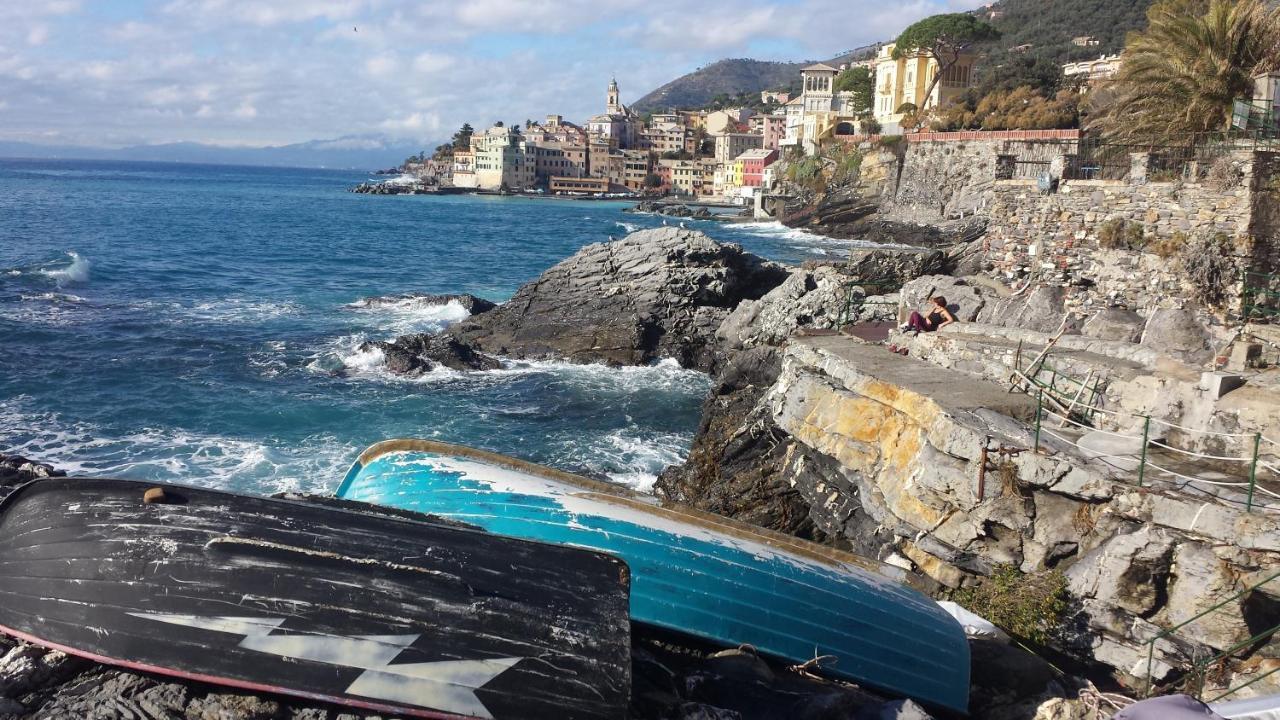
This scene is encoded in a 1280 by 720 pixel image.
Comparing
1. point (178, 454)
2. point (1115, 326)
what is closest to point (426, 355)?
point (178, 454)

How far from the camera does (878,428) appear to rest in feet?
31.4

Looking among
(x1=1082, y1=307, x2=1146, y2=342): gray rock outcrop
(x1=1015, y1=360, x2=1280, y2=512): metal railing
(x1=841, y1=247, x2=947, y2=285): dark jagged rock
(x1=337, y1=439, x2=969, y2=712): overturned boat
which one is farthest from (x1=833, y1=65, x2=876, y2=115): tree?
(x1=337, y1=439, x2=969, y2=712): overturned boat

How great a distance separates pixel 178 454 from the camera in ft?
53.4

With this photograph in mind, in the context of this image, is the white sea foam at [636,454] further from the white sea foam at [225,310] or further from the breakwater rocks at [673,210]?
the breakwater rocks at [673,210]

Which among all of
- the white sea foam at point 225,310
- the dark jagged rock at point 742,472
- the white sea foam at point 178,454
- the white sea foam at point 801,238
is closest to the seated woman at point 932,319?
the dark jagged rock at point 742,472

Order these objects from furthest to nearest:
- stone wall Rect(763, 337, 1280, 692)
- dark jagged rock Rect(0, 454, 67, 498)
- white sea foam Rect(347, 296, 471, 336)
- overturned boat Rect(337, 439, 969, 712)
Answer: white sea foam Rect(347, 296, 471, 336)
dark jagged rock Rect(0, 454, 67, 498)
stone wall Rect(763, 337, 1280, 692)
overturned boat Rect(337, 439, 969, 712)

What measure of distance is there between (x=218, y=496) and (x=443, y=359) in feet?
57.9

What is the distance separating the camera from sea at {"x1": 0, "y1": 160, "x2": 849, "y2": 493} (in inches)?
650

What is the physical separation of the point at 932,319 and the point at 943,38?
6283 centimetres

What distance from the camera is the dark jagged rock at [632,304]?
2448 cm

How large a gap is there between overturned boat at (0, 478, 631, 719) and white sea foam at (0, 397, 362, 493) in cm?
898

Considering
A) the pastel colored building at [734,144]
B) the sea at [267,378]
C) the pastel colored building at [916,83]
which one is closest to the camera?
the sea at [267,378]

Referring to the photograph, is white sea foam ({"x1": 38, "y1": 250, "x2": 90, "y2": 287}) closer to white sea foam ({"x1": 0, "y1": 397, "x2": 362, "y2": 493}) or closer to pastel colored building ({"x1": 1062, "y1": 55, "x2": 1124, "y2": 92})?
white sea foam ({"x1": 0, "y1": 397, "x2": 362, "y2": 493})

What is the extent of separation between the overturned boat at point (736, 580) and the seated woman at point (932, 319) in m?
5.57
